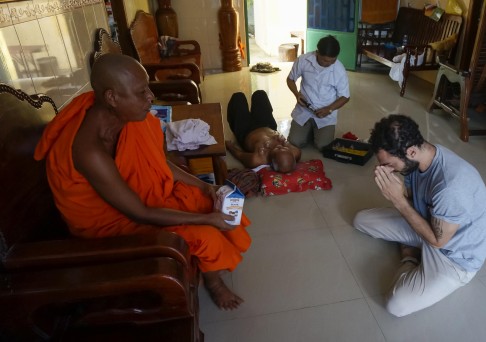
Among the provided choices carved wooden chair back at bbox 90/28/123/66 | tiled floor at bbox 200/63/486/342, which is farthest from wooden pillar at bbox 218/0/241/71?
tiled floor at bbox 200/63/486/342

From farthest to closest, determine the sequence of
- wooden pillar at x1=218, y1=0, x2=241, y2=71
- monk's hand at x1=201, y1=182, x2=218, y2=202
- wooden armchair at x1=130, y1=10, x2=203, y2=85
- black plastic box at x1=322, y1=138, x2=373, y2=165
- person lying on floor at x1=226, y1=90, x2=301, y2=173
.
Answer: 1. wooden pillar at x1=218, y1=0, x2=241, y2=71
2. wooden armchair at x1=130, y1=10, x2=203, y2=85
3. black plastic box at x1=322, y1=138, x2=373, y2=165
4. person lying on floor at x1=226, y1=90, x2=301, y2=173
5. monk's hand at x1=201, y1=182, x2=218, y2=202

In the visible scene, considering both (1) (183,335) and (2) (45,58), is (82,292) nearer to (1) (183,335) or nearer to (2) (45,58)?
(1) (183,335)

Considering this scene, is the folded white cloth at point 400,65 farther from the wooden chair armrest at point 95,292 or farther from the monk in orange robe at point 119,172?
the wooden chair armrest at point 95,292

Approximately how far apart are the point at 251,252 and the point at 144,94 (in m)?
1.14

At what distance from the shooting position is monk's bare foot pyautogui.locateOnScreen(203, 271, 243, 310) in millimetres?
1693

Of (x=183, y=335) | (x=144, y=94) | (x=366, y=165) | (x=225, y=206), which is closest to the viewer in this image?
(x=183, y=335)

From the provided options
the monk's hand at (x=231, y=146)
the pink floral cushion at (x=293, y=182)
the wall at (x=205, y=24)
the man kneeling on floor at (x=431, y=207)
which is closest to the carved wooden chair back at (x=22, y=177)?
the man kneeling on floor at (x=431, y=207)

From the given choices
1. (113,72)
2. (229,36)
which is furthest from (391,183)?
(229,36)

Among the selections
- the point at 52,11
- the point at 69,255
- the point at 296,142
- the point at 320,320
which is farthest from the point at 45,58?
the point at 296,142

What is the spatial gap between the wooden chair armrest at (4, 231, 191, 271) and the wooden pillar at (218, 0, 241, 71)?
522 centimetres

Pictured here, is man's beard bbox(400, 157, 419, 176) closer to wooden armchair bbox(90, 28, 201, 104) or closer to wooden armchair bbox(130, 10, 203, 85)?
wooden armchair bbox(90, 28, 201, 104)

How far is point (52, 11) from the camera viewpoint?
1.82 meters

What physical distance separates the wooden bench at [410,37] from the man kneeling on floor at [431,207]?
3.31 meters

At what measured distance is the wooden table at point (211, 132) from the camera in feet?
6.18
